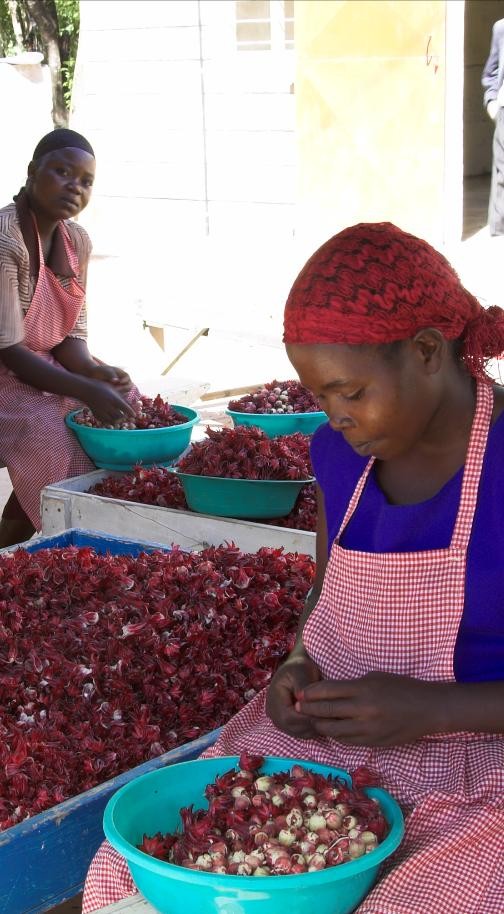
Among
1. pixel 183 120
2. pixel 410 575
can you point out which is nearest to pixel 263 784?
pixel 410 575

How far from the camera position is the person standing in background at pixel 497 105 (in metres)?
8.84

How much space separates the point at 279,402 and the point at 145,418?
49 cm

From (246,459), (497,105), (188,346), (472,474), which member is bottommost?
(188,346)

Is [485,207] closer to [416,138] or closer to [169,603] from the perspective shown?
[416,138]

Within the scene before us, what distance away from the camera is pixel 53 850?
1.87 meters

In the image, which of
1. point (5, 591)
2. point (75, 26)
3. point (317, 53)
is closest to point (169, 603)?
point (5, 591)

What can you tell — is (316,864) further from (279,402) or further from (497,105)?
(497,105)

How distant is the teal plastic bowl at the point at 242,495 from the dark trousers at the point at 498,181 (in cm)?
720

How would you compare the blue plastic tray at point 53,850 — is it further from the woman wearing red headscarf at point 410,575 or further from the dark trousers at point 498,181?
the dark trousers at point 498,181

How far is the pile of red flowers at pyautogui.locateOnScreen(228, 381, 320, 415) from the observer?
400cm

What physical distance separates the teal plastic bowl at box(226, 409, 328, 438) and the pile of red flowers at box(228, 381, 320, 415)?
0.06 meters

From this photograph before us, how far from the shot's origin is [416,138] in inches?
380

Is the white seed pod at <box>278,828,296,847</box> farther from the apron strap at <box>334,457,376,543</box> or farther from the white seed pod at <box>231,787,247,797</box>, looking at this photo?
the apron strap at <box>334,457,376,543</box>

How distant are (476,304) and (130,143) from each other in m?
11.4
